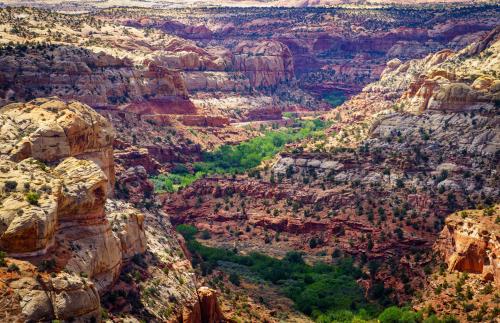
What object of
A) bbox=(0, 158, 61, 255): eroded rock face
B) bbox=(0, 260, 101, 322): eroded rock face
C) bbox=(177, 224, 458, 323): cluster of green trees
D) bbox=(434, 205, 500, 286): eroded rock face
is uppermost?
bbox=(0, 158, 61, 255): eroded rock face

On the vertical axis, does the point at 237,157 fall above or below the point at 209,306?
below

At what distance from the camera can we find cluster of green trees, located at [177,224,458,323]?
85.5 meters

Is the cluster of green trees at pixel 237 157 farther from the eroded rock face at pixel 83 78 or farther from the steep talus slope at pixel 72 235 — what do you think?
the steep talus slope at pixel 72 235

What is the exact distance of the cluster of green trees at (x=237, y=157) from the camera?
13531 cm

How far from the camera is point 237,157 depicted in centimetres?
15400

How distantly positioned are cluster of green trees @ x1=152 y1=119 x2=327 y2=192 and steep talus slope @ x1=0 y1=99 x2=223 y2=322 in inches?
1893

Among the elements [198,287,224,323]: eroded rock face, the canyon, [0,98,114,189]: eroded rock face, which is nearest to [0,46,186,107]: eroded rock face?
the canyon

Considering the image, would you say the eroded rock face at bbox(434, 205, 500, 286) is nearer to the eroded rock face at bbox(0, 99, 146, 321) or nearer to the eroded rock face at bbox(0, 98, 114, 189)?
the eroded rock face at bbox(0, 99, 146, 321)

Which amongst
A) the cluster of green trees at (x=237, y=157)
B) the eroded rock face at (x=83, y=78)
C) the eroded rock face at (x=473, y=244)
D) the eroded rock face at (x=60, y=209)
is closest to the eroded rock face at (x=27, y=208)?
the eroded rock face at (x=60, y=209)

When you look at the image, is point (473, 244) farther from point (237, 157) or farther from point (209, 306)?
point (237, 157)

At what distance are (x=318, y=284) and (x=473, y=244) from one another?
15.2 meters

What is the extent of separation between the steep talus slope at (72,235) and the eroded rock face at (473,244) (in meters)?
22.7

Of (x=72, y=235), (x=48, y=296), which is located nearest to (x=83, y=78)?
(x=72, y=235)

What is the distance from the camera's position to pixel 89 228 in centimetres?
6556
